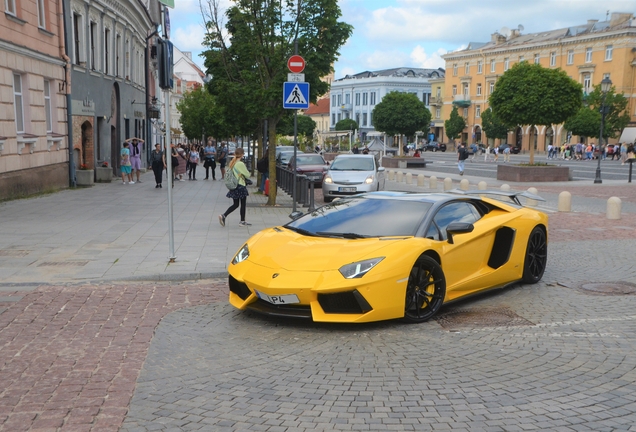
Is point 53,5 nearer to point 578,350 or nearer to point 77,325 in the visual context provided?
point 77,325

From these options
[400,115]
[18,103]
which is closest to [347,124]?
[400,115]

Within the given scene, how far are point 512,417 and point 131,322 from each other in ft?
13.0

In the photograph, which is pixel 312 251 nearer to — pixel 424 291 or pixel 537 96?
pixel 424 291

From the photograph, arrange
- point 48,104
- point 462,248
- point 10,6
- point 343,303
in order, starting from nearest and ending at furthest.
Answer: point 343,303, point 462,248, point 10,6, point 48,104

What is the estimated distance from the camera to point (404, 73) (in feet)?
411

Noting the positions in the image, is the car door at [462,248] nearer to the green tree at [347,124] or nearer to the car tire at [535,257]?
the car tire at [535,257]

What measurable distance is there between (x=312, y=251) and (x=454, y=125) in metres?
93.1

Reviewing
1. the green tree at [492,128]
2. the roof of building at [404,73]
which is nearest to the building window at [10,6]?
the green tree at [492,128]

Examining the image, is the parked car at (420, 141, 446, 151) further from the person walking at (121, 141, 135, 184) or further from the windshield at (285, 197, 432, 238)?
the windshield at (285, 197, 432, 238)

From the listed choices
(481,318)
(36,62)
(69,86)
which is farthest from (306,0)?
(481,318)

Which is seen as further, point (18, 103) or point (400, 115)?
point (400, 115)

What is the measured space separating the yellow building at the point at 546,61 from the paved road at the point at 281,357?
189 ft

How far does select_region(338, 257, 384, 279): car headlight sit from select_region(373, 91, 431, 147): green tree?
54660mm

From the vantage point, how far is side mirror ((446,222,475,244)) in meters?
7.13
